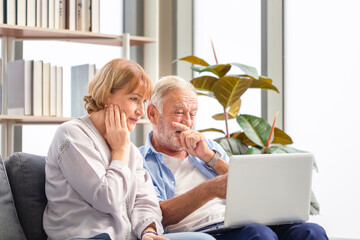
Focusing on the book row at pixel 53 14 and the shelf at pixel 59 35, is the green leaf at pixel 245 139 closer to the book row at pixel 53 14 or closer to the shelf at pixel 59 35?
the shelf at pixel 59 35

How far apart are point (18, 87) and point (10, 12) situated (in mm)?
431

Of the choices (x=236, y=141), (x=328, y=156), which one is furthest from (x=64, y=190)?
(x=328, y=156)

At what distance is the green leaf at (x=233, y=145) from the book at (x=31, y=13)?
1.29 metres

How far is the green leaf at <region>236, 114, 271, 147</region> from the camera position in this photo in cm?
322

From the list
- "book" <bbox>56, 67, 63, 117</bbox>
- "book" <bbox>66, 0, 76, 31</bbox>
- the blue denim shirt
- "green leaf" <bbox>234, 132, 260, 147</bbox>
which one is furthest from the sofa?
"green leaf" <bbox>234, 132, 260, 147</bbox>

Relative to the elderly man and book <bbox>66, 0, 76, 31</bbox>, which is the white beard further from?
book <bbox>66, 0, 76, 31</bbox>

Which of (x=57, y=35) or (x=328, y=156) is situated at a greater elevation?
(x=57, y=35)

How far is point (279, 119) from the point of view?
12.8 feet

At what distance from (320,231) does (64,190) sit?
3.21ft

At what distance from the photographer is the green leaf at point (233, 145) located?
3213 mm

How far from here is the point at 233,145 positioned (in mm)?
3242

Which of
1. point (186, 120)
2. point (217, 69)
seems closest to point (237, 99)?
point (217, 69)

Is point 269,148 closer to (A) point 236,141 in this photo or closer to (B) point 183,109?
(A) point 236,141

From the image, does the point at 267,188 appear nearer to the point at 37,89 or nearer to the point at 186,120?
the point at 186,120
